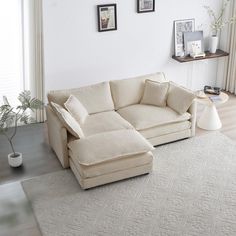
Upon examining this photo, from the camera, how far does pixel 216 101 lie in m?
5.52

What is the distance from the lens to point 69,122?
459 centimetres

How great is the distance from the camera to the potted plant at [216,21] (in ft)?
22.1

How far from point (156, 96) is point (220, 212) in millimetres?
1945

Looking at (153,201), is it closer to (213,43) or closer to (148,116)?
(148,116)

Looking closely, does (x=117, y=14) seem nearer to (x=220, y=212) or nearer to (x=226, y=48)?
(x=226, y=48)

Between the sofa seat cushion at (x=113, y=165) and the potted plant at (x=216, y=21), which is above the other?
the potted plant at (x=216, y=21)

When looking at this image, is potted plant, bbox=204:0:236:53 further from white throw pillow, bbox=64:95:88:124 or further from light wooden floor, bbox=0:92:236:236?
white throw pillow, bbox=64:95:88:124

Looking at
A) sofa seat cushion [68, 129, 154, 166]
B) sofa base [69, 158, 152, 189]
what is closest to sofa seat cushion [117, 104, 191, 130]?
sofa seat cushion [68, 129, 154, 166]

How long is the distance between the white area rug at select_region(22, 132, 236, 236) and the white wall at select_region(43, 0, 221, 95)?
1.79m

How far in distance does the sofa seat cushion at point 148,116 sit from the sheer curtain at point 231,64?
208cm

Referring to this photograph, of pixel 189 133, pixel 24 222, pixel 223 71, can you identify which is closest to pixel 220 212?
pixel 189 133

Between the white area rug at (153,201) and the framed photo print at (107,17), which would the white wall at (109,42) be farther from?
the white area rug at (153,201)

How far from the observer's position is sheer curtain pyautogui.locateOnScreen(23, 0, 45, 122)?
17.8ft

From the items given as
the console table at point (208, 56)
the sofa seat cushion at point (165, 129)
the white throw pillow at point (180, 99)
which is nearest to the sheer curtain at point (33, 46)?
the sofa seat cushion at point (165, 129)
